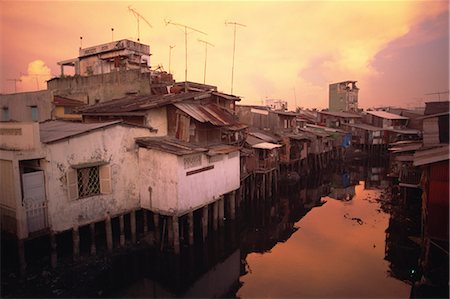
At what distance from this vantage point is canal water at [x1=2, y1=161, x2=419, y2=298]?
11.6 meters

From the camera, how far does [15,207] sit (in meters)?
10.9

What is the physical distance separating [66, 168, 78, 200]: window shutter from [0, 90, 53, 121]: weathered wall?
12.5 m

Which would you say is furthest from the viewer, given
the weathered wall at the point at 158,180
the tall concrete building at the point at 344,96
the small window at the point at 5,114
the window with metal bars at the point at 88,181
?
the tall concrete building at the point at 344,96

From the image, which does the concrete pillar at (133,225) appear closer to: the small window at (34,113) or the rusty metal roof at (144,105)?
the rusty metal roof at (144,105)

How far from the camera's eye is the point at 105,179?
13.4m

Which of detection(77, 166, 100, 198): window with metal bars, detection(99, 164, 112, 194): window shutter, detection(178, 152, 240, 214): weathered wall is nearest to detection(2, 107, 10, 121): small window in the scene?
detection(77, 166, 100, 198): window with metal bars

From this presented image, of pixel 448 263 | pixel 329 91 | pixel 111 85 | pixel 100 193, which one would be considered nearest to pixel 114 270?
pixel 100 193

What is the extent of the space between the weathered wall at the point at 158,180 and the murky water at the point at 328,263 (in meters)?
4.99

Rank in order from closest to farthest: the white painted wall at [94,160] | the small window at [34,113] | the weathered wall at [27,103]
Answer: the white painted wall at [94,160]
the weathered wall at [27,103]
the small window at [34,113]

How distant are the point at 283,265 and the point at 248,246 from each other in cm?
282

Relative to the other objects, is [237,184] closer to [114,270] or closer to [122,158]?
[122,158]

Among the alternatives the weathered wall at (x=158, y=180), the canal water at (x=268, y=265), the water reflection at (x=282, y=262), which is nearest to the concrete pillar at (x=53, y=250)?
the canal water at (x=268, y=265)

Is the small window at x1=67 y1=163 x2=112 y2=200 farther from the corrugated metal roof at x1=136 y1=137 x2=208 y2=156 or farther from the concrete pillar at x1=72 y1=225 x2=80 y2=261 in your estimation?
the corrugated metal roof at x1=136 y1=137 x2=208 y2=156

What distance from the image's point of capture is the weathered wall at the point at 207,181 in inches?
540
